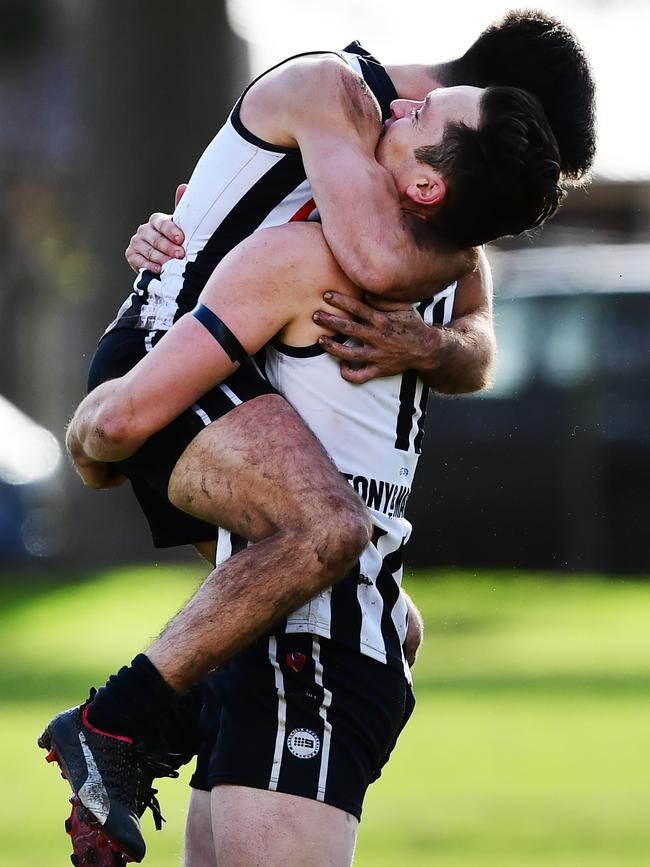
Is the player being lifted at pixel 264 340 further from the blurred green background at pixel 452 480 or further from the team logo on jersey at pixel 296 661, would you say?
the blurred green background at pixel 452 480

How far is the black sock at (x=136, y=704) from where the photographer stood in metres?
3.57

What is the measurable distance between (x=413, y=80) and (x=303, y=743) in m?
1.61

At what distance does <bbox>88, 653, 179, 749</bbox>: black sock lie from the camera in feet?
11.7

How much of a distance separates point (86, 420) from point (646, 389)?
40.3 ft

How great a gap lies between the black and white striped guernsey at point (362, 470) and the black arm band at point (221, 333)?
0.78 ft

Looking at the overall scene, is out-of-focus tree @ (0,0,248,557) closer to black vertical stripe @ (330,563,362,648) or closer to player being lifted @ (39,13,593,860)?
player being lifted @ (39,13,593,860)

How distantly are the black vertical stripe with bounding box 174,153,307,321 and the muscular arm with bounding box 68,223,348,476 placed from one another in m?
0.16

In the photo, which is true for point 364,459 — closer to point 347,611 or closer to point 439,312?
point 347,611

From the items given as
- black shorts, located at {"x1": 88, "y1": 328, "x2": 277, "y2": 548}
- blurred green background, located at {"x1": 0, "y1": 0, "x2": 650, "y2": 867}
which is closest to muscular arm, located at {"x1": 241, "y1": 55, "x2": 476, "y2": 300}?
black shorts, located at {"x1": 88, "y1": 328, "x2": 277, "y2": 548}

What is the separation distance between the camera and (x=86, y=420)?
3855 mm

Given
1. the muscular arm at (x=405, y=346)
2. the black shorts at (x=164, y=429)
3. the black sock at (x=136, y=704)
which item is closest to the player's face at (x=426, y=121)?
the muscular arm at (x=405, y=346)

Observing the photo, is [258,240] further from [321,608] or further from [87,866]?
[87,866]

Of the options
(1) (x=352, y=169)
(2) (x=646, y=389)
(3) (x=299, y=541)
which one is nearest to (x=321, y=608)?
(3) (x=299, y=541)

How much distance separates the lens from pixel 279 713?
384 centimetres
